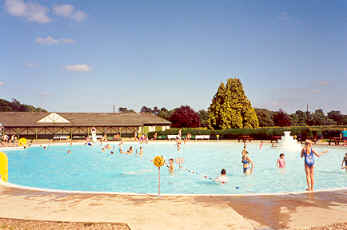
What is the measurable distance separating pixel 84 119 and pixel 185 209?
1913 inches

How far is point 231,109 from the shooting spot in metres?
49.7

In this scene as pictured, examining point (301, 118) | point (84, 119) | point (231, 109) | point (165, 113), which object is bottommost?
point (84, 119)

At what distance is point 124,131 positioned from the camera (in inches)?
2111

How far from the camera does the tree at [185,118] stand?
7512 centimetres

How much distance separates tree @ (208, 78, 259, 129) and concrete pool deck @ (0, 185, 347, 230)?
41.1m

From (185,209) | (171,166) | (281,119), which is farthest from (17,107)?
(185,209)

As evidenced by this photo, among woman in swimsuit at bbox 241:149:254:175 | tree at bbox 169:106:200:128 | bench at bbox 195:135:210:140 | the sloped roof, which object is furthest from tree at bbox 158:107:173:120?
woman in swimsuit at bbox 241:149:254:175

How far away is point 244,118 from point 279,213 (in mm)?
45013

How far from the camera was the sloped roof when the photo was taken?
159 feet

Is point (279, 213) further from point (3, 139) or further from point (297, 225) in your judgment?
point (3, 139)

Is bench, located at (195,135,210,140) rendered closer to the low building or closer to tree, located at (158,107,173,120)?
the low building

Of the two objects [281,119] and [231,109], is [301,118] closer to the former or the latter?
[281,119]

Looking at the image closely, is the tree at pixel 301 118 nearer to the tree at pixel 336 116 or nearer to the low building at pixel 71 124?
the tree at pixel 336 116

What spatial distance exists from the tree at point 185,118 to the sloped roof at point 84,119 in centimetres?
1715
